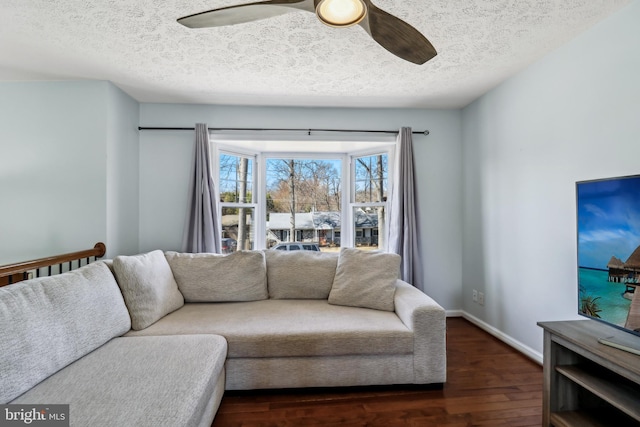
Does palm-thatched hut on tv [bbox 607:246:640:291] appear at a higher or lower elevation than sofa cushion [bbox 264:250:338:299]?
higher

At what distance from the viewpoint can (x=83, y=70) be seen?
2334mm

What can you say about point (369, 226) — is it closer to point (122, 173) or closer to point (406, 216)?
point (406, 216)

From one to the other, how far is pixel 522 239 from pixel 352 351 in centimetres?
171

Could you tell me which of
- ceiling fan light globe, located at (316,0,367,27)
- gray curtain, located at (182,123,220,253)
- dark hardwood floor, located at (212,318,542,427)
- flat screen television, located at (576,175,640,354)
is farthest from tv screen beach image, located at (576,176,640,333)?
gray curtain, located at (182,123,220,253)

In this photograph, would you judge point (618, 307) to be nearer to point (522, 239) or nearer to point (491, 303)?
point (522, 239)

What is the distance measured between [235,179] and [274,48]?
5.41ft

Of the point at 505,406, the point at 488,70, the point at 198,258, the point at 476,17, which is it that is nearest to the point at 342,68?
the point at 476,17

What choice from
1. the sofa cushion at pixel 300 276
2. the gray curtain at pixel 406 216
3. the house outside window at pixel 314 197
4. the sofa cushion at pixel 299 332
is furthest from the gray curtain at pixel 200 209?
the gray curtain at pixel 406 216

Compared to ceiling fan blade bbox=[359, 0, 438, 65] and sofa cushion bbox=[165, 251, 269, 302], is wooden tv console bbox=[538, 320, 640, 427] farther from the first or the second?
sofa cushion bbox=[165, 251, 269, 302]

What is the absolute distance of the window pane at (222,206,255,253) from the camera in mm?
3287

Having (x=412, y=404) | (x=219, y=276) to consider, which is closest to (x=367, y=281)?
(x=412, y=404)

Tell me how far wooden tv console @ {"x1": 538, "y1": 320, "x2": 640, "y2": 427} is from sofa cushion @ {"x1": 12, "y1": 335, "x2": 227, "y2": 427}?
1.76 m

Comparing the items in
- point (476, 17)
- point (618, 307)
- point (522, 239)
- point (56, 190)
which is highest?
point (476, 17)

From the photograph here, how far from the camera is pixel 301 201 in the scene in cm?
346
